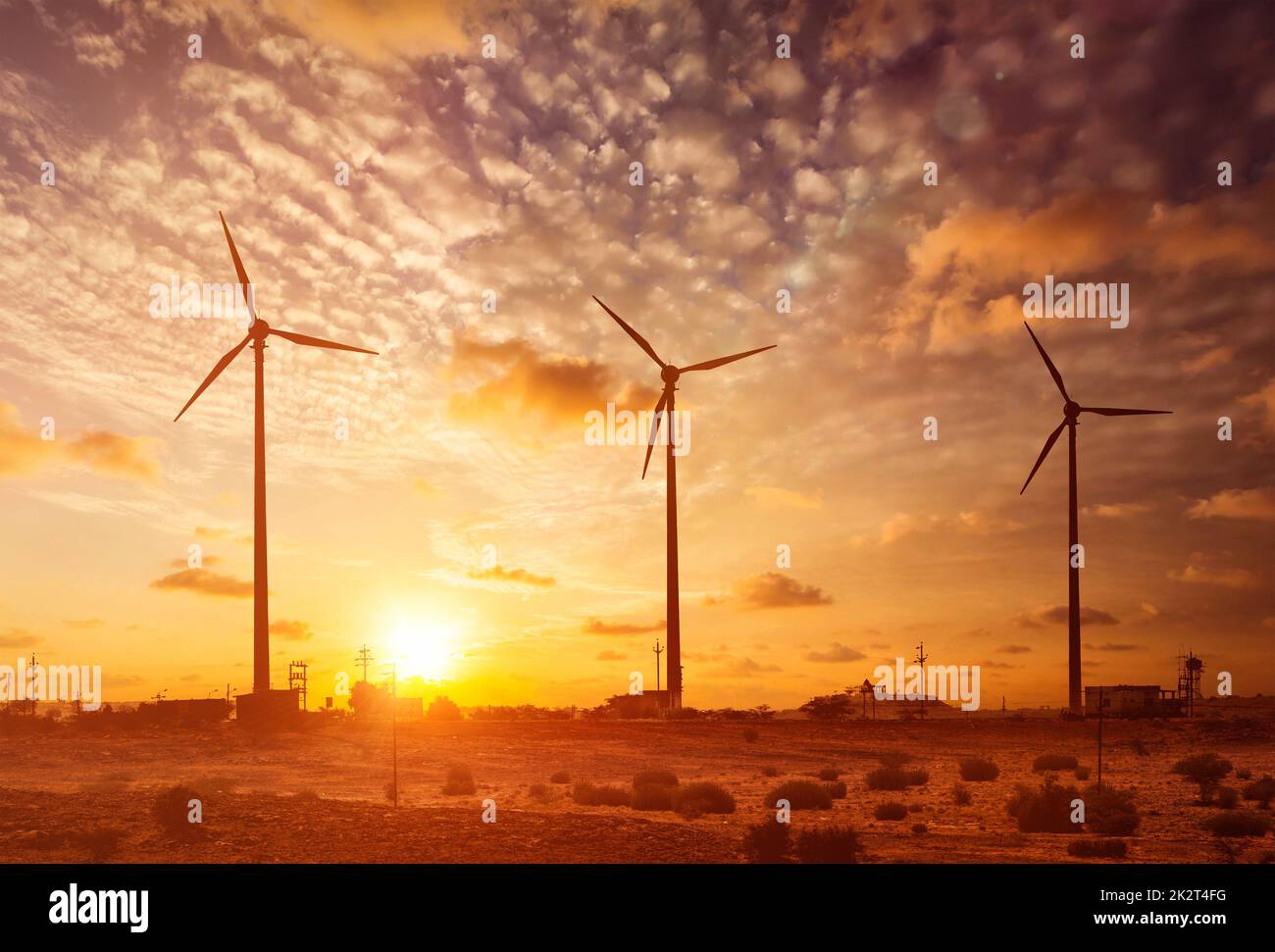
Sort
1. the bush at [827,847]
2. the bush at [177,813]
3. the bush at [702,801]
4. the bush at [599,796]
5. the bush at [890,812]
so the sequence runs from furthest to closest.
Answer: the bush at [599,796], the bush at [702,801], the bush at [890,812], the bush at [177,813], the bush at [827,847]

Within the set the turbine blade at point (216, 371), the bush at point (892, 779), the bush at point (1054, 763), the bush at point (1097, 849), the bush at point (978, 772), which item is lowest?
the bush at point (1054, 763)

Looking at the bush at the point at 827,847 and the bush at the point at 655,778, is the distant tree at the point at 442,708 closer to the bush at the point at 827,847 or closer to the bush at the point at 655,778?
the bush at the point at 655,778

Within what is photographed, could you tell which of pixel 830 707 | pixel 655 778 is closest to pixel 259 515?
pixel 655 778

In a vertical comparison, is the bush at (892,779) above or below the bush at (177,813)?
below

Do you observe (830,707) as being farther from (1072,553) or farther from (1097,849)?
(1097,849)

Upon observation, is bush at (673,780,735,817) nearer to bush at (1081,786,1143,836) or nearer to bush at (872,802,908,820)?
bush at (872,802,908,820)

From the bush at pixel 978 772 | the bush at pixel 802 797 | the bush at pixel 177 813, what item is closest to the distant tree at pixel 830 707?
the bush at pixel 978 772

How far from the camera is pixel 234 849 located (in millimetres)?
30266

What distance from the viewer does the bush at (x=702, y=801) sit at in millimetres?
39094

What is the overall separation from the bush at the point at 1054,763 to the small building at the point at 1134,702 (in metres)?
62.5
